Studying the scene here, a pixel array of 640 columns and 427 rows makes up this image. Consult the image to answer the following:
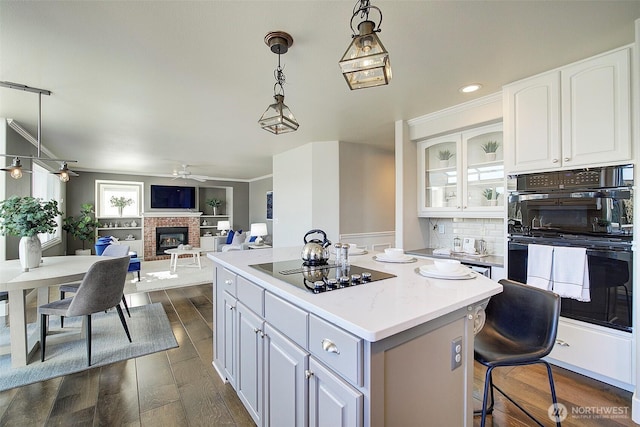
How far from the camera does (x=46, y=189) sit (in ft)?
18.5

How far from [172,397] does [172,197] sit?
7.68 m

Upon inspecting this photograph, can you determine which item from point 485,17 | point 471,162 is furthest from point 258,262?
point 471,162

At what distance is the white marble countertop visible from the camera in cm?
93

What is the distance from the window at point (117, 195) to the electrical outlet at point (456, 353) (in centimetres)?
909

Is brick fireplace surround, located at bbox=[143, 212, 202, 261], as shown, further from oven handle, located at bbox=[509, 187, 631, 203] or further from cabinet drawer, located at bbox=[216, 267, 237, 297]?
oven handle, located at bbox=[509, 187, 631, 203]

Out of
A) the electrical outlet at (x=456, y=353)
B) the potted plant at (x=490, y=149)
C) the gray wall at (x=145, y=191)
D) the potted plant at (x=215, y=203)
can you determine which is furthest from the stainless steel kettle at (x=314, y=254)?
the potted plant at (x=215, y=203)

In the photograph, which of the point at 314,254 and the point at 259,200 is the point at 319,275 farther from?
the point at 259,200

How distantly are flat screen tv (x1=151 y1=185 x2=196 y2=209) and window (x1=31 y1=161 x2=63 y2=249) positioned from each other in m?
2.14

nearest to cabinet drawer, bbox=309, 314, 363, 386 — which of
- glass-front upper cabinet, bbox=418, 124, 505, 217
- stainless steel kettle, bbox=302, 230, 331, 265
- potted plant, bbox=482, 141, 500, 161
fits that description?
stainless steel kettle, bbox=302, 230, 331, 265

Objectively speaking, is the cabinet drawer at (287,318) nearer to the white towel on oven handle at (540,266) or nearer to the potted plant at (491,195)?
the white towel on oven handle at (540,266)

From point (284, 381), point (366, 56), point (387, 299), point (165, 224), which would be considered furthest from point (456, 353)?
point (165, 224)

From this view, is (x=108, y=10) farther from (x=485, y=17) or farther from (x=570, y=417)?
(x=570, y=417)

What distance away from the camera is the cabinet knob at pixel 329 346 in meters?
1.01

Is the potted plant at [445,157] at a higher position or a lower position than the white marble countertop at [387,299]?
higher
